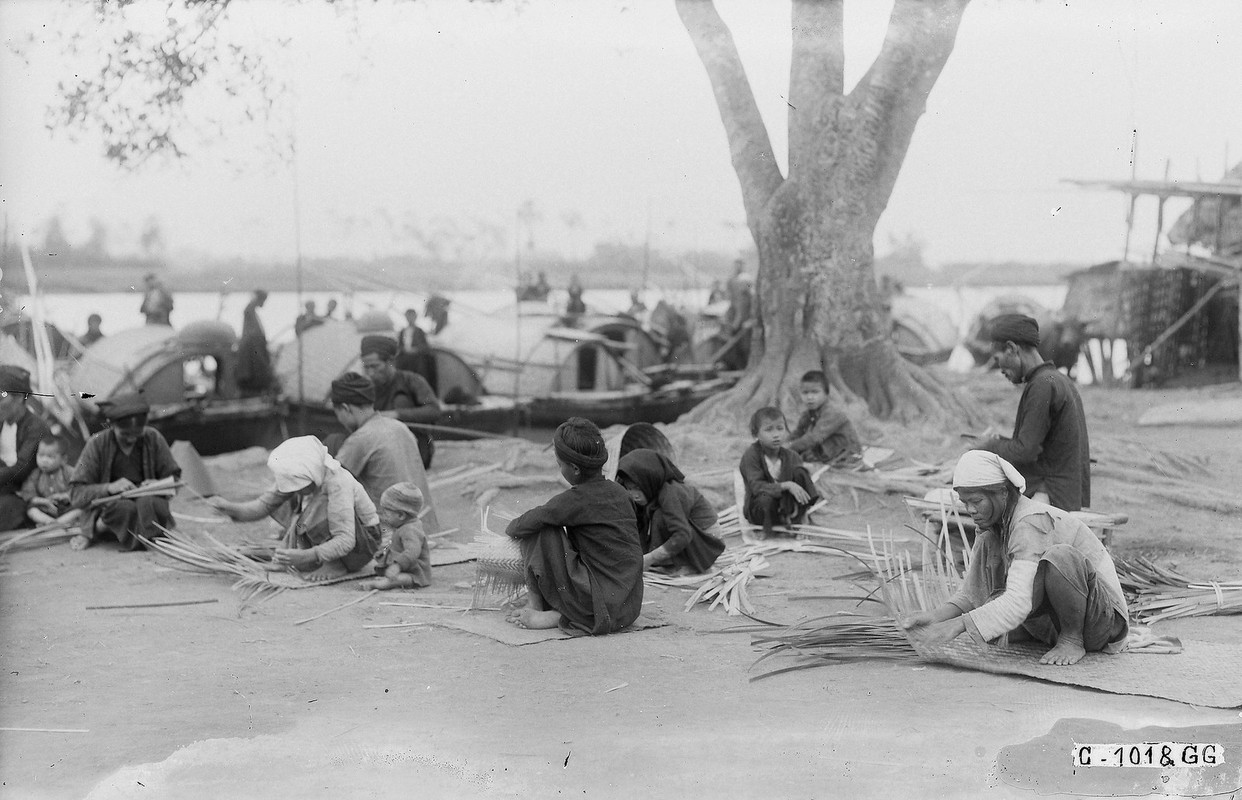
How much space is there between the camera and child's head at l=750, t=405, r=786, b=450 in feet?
20.9

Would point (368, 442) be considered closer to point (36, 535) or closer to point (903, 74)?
point (36, 535)

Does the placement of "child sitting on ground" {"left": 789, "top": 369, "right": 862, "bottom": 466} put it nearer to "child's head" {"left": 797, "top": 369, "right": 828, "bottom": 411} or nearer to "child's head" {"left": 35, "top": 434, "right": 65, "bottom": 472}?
"child's head" {"left": 797, "top": 369, "right": 828, "bottom": 411}

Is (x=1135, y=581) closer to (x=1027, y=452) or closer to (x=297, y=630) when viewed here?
(x=1027, y=452)

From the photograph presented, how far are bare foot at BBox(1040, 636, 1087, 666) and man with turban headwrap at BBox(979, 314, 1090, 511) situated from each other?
1.04 meters

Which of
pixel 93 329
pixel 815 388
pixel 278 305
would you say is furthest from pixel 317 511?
pixel 278 305

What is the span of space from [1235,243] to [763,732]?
520 inches

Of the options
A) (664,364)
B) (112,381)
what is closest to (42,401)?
(112,381)

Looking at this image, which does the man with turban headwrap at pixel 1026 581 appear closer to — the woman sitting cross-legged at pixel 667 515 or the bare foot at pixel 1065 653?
the bare foot at pixel 1065 653

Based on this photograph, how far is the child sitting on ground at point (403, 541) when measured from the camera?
5.48 m

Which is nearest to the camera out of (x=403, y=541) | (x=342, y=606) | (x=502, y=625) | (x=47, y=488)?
(x=502, y=625)

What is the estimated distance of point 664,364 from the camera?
53.2ft

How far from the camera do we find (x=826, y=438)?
778 centimetres

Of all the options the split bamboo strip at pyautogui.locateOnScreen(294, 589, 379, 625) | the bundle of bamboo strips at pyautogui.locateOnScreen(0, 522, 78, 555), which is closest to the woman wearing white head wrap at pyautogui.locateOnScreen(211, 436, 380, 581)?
the split bamboo strip at pyautogui.locateOnScreen(294, 589, 379, 625)

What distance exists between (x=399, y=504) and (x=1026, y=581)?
288cm
